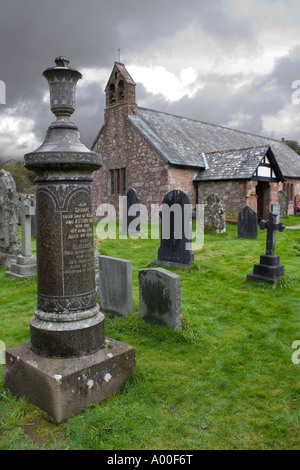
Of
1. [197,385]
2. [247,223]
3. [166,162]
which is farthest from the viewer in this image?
[166,162]

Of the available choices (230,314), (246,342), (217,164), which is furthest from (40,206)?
(217,164)

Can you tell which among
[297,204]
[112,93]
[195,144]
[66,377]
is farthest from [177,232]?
[297,204]

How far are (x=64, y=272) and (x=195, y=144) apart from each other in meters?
19.6

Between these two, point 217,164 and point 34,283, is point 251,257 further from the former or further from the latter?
point 217,164

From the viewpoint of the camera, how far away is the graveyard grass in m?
2.99

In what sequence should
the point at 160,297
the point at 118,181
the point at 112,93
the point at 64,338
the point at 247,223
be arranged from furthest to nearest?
the point at 118,181, the point at 112,93, the point at 247,223, the point at 160,297, the point at 64,338

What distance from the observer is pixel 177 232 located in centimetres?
885

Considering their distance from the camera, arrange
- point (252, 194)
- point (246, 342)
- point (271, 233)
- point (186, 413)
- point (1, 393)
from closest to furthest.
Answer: point (186, 413), point (1, 393), point (246, 342), point (271, 233), point (252, 194)

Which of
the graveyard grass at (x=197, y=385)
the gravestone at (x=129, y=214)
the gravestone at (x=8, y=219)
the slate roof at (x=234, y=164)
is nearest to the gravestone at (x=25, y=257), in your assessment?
the gravestone at (x=8, y=219)

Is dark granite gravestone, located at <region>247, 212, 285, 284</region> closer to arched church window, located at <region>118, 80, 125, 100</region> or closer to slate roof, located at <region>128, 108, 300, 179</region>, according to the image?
slate roof, located at <region>128, 108, 300, 179</region>

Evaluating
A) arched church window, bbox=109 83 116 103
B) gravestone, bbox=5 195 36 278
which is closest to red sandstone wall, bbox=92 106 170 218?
arched church window, bbox=109 83 116 103

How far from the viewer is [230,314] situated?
584cm

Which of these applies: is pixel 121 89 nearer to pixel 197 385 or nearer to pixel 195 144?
pixel 195 144

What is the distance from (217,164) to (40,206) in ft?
56.0
